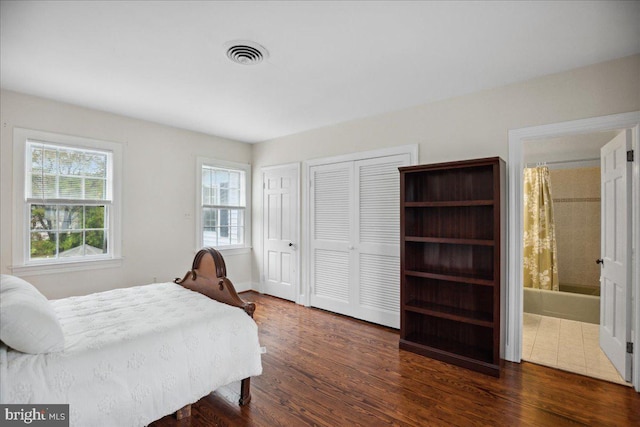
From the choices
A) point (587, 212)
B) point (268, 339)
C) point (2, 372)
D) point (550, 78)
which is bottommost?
point (268, 339)

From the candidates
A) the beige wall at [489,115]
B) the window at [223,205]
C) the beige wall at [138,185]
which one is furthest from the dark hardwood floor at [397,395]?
the window at [223,205]

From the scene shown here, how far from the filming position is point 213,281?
2605 millimetres

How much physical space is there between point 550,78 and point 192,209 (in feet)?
14.5

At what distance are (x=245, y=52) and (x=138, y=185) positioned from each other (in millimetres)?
2564

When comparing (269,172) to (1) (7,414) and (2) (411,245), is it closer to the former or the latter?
(2) (411,245)

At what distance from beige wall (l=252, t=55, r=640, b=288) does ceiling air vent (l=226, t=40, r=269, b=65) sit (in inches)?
71.0

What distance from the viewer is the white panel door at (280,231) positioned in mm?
4684

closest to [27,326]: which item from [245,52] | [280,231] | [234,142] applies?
[245,52]

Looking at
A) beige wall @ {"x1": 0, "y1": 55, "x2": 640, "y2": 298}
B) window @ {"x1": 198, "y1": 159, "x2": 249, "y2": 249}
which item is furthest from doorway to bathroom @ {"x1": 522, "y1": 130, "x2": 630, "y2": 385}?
window @ {"x1": 198, "y1": 159, "x2": 249, "y2": 249}

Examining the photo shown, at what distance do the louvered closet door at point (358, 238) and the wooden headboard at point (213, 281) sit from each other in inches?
69.1

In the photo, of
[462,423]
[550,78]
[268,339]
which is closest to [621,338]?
[462,423]

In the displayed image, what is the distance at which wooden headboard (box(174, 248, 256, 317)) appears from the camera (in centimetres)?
239

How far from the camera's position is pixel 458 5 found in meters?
1.83

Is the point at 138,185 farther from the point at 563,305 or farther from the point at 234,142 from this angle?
the point at 563,305
